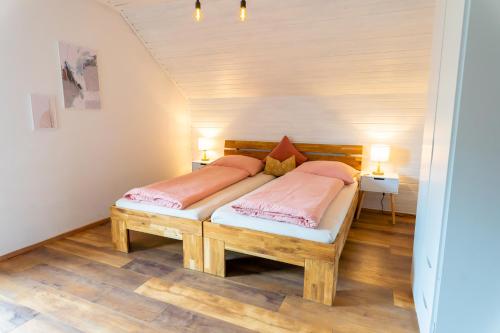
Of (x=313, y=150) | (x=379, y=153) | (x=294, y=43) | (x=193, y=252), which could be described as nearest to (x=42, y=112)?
(x=193, y=252)

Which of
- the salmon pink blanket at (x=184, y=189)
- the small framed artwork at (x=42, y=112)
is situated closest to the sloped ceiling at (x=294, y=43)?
the small framed artwork at (x=42, y=112)

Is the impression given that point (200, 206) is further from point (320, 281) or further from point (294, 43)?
point (294, 43)

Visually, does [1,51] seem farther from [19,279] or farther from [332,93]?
[332,93]

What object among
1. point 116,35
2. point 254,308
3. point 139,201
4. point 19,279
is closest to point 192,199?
point 139,201

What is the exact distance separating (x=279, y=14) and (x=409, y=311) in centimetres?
275

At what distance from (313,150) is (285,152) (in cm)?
38

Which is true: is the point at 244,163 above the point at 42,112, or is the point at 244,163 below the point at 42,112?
below

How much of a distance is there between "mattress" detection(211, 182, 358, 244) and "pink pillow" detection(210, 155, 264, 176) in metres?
1.45

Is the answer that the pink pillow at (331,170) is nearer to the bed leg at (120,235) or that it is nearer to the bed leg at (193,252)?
the bed leg at (193,252)

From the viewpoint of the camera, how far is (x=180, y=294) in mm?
2053

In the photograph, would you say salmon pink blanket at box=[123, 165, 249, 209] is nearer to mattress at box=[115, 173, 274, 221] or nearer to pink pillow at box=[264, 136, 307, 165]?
mattress at box=[115, 173, 274, 221]

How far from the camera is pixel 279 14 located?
2.90m

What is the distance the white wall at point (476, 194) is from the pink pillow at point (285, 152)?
269 cm

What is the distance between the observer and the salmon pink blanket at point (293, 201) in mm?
2096
